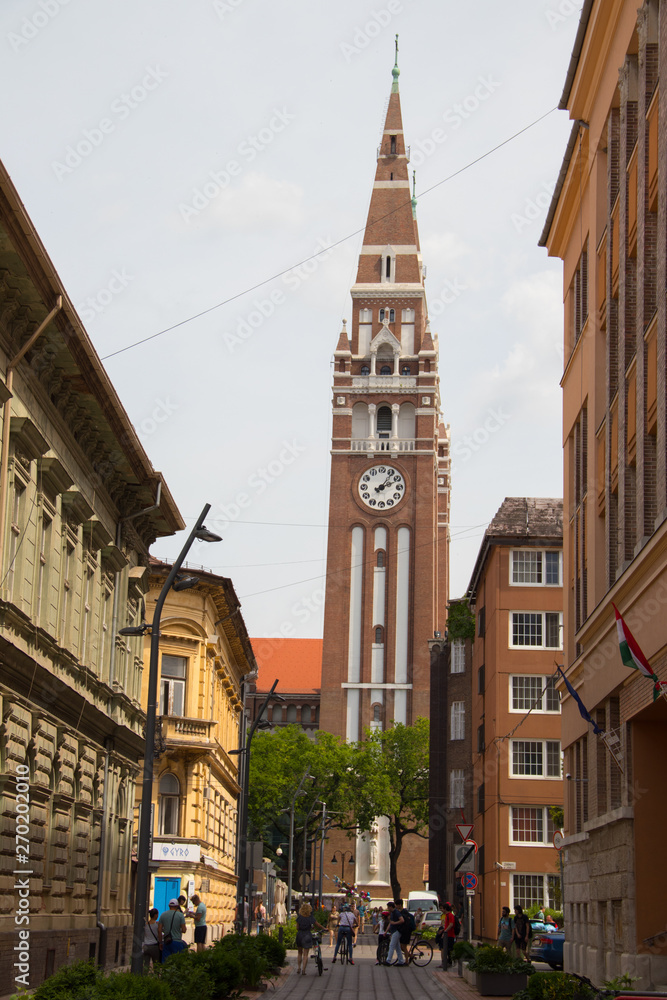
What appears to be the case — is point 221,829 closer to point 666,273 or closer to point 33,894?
point 33,894

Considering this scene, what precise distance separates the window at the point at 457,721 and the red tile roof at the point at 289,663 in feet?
245

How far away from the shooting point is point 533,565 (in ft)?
153

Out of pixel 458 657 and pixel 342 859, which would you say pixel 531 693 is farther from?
pixel 342 859

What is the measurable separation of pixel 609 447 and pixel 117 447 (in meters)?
10.1

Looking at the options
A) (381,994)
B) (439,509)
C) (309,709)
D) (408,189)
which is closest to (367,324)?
(408,189)

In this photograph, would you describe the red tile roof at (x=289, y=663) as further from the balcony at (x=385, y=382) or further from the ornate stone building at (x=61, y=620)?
the ornate stone building at (x=61, y=620)

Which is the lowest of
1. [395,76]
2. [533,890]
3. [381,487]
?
[533,890]

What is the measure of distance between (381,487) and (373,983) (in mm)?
75524

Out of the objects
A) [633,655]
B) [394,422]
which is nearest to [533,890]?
[633,655]

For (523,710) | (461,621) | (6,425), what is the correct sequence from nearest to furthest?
(6,425) < (523,710) < (461,621)

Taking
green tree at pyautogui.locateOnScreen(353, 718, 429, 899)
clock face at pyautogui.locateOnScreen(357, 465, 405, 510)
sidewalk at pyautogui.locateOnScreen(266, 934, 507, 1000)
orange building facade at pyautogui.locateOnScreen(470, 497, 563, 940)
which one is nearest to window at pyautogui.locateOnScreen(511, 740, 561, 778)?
orange building facade at pyautogui.locateOnScreen(470, 497, 563, 940)

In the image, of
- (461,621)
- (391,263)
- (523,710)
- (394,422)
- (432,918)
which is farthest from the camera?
(391,263)

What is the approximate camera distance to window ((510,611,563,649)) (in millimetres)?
46656

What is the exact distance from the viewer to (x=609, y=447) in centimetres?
2344
